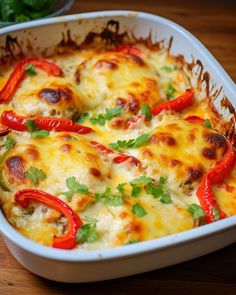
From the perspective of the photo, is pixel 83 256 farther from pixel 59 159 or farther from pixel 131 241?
pixel 59 159

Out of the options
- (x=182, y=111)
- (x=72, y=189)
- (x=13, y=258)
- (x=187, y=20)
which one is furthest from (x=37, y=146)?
(x=187, y=20)

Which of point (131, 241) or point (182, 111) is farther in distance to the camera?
point (182, 111)

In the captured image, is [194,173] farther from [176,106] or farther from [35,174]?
[35,174]

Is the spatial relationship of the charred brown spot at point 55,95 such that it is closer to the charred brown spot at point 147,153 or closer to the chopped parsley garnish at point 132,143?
the chopped parsley garnish at point 132,143

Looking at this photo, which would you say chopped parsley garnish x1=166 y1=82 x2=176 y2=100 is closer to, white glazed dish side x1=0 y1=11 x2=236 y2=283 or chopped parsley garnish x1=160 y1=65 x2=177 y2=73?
chopped parsley garnish x1=160 y1=65 x2=177 y2=73

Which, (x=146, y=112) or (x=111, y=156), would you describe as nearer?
(x=111, y=156)

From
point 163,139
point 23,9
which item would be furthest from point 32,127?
point 23,9

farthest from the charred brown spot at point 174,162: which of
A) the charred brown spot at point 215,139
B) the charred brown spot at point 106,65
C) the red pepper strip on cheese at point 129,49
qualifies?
the red pepper strip on cheese at point 129,49
